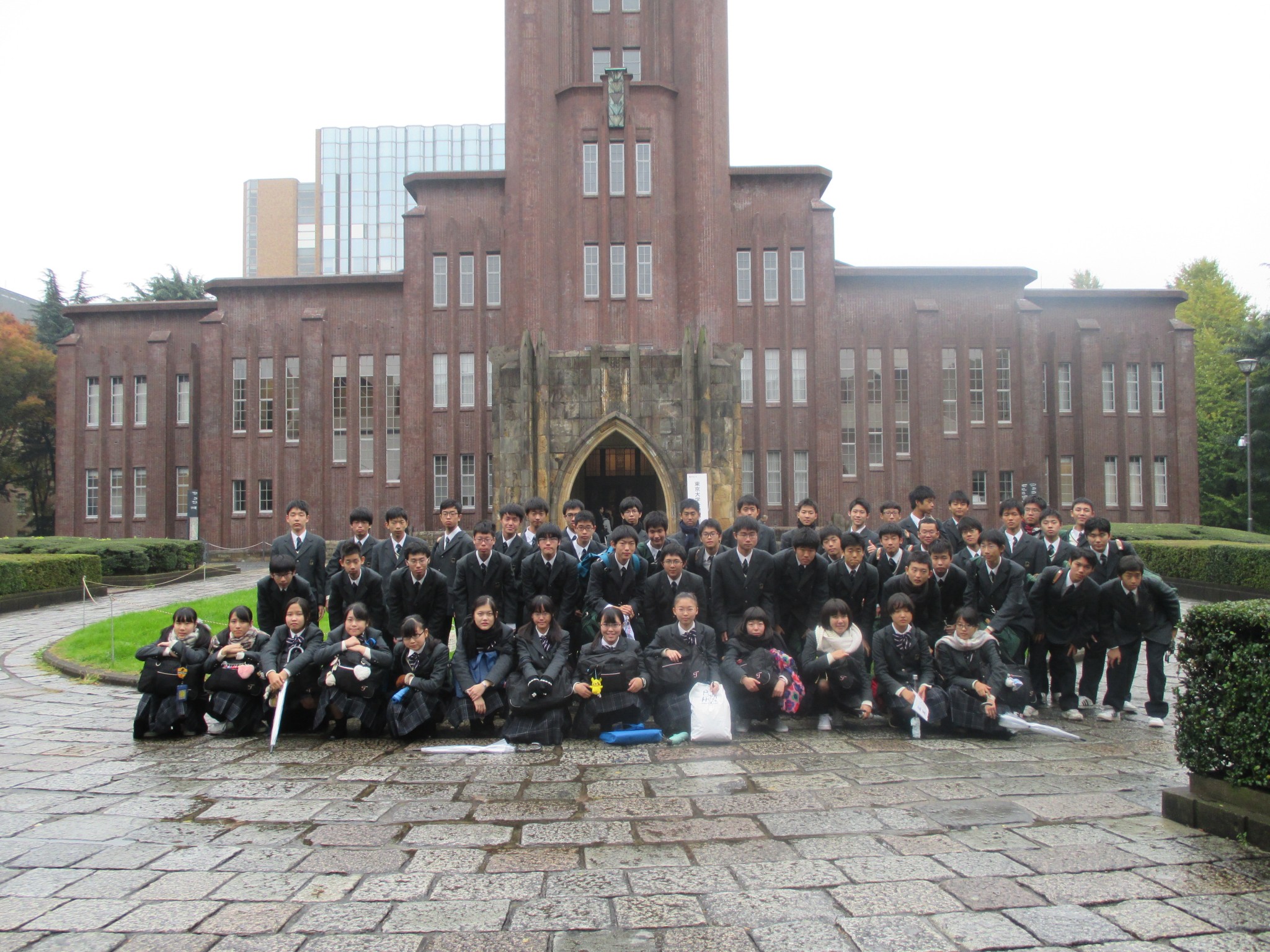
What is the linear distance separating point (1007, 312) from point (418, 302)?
22.0 meters

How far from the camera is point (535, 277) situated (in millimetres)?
29859

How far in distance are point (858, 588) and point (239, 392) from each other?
30.8 metres

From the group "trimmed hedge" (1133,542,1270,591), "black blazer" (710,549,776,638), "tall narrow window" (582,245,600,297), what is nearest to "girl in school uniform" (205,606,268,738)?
"black blazer" (710,549,776,638)

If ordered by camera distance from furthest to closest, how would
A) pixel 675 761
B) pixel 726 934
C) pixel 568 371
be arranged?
pixel 568 371, pixel 675 761, pixel 726 934

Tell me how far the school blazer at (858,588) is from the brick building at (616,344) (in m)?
20.8

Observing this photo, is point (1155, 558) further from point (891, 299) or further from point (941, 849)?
point (941, 849)

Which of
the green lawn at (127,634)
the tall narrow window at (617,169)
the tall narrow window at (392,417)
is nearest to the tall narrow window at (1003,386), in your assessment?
the tall narrow window at (617,169)

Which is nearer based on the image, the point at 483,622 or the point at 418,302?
the point at 483,622

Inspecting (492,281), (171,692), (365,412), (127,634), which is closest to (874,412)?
(492,281)

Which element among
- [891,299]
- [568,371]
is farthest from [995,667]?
[891,299]

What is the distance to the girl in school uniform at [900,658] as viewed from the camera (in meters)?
7.58

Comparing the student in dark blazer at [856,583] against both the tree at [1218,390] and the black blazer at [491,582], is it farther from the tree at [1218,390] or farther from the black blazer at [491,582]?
the tree at [1218,390]

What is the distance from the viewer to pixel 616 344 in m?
29.2

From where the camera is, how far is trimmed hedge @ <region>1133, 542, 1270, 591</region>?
16.8 metres
